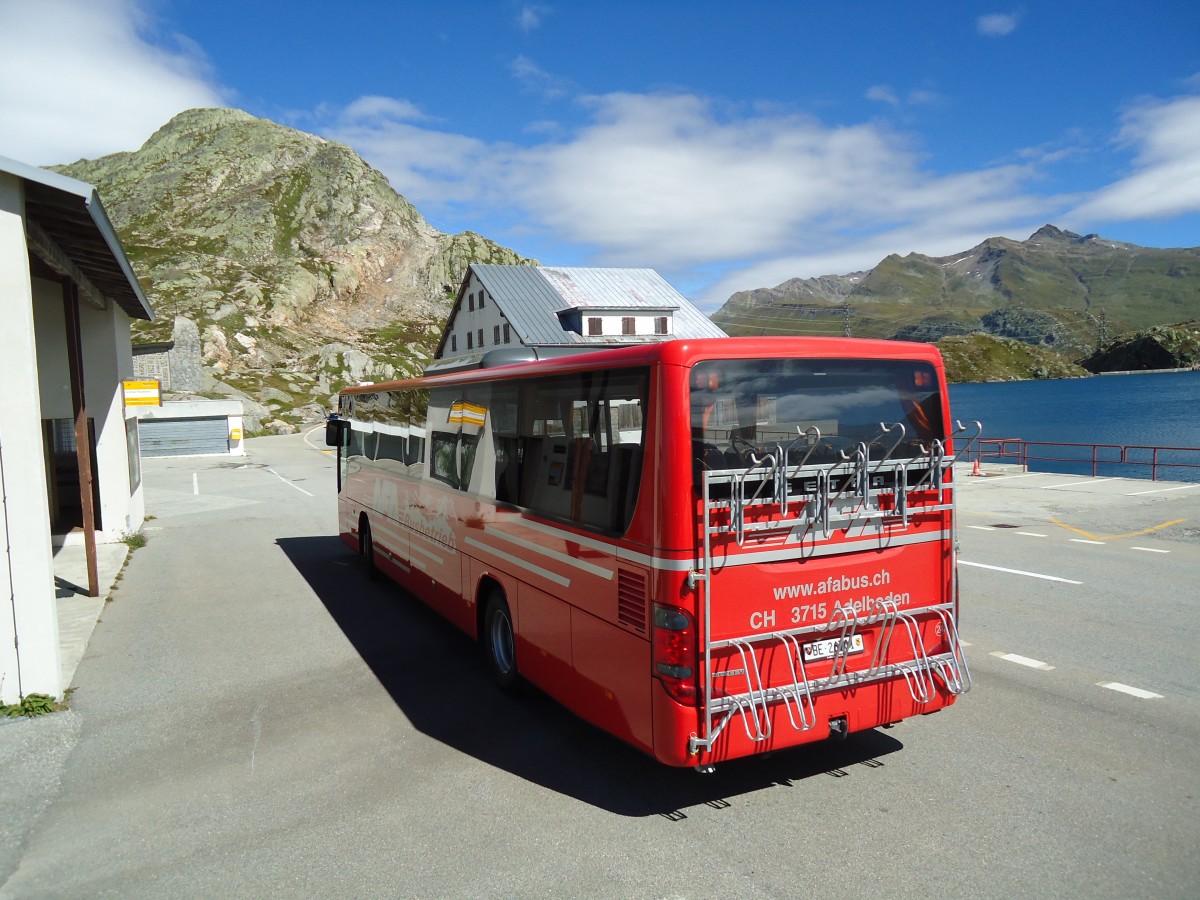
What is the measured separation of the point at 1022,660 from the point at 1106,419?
90.4 m

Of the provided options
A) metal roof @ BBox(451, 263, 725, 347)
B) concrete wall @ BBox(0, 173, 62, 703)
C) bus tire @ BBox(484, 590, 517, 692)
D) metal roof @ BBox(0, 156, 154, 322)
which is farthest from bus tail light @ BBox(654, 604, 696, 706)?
metal roof @ BBox(451, 263, 725, 347)

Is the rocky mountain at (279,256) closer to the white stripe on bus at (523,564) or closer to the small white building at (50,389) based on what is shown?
the small white building at (50,389)

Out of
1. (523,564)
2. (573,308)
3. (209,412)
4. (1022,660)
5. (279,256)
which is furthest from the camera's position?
(279,256)

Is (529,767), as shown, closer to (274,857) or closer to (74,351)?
(274,857)

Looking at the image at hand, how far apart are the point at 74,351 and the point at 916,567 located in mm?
10787

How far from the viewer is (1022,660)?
7660 millimetres

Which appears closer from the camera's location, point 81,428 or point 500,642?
point 500,642

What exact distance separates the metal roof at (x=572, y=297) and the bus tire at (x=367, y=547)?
134 ft

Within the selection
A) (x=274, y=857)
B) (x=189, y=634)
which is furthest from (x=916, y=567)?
(x=189, y=634)

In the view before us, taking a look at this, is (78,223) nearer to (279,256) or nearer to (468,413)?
(468,413)

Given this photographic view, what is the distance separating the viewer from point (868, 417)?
5.38m

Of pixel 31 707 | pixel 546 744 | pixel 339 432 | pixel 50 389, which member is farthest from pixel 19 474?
pixel 50 389

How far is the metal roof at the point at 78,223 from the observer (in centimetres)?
715

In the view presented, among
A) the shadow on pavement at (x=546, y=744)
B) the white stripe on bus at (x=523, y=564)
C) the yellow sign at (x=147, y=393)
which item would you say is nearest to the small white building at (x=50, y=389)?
the shadow on pavement at (x=546, y=744)
